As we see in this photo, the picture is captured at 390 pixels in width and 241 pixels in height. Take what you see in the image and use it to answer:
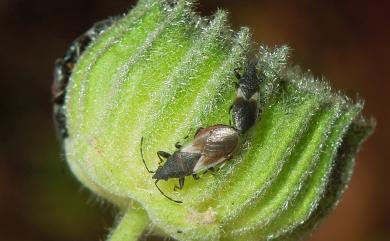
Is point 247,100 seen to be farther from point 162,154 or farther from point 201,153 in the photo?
point 162,154

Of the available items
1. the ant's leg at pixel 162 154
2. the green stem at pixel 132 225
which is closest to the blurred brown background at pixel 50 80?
the green stem at pixel 132 225

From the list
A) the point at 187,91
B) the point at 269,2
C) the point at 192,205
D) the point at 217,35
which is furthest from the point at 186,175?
the point at 269,2

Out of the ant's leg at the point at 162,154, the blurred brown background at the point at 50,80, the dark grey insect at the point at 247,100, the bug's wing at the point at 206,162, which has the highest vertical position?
the dark grey insect at the point at 247,100

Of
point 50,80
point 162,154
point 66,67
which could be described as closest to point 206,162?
point 162,154

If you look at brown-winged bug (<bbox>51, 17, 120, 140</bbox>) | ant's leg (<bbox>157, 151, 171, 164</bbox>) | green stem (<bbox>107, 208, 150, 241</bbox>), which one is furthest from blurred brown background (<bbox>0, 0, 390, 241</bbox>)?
ant's leg (<bbox>157, 151, 171, 164</bbox>)

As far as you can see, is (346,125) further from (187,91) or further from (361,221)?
(361,221)

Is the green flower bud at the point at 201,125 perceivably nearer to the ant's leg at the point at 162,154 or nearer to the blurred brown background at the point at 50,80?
the ant's leg at the point at 162,154

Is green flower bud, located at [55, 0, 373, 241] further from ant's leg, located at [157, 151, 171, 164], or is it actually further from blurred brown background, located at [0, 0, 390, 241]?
blurred brown background, located at [0, 0, 390, 241]
